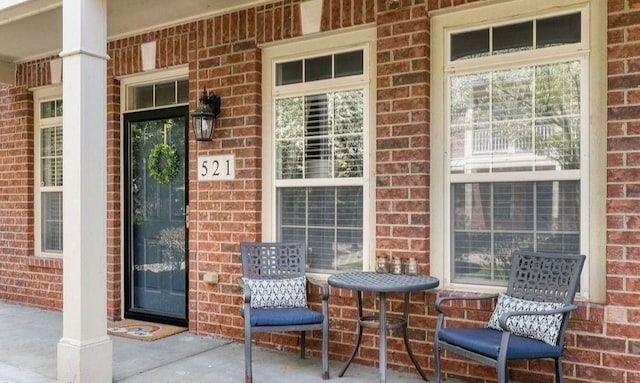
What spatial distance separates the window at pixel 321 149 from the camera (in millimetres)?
3730

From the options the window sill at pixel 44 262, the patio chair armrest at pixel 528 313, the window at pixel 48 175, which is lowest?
the window sill at pixel 44 262

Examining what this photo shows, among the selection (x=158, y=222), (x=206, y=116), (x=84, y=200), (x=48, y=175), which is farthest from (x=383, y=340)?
(x=48, y=175)

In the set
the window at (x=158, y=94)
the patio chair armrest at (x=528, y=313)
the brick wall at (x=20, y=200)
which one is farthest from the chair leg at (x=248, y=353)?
the brick wall at (x=20, y=200)

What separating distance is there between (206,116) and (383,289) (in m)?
2.15

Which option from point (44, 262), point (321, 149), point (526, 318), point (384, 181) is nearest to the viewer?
point (526, 318)

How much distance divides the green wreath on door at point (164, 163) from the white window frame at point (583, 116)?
8.19 ft

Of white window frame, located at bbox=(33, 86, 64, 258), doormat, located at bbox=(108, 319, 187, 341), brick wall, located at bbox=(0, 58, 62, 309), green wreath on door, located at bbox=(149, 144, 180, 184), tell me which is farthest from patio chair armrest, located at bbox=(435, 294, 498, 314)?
white window frame, located at bbox=(33, 86, 64, 258)

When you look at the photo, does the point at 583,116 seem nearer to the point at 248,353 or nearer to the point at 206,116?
the point at 248,353

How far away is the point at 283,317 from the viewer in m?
3.27

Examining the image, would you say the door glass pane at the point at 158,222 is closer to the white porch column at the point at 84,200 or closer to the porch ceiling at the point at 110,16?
the porch ceiling at the point at 110,16

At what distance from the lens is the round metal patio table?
2.96 meters

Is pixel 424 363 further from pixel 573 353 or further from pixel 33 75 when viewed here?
pixel 33 75

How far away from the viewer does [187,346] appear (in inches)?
160

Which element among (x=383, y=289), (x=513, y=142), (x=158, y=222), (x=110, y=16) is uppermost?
(x=110, y=16)
